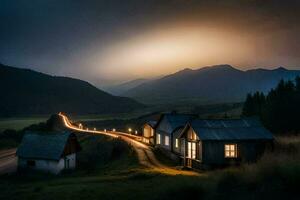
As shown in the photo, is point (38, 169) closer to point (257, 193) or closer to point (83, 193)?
point (83, 193)

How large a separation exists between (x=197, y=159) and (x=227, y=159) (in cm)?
330

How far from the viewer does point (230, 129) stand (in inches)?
1668

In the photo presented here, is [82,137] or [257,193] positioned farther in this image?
[82,137]

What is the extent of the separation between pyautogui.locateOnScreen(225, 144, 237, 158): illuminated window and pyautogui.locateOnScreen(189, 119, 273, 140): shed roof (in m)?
0.87

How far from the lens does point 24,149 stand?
5409 cm

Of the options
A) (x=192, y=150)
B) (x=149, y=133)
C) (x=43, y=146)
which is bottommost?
(x=43, y=146)

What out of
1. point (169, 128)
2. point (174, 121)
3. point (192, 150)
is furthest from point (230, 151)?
point (174, 121)

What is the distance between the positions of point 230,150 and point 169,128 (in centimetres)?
1569

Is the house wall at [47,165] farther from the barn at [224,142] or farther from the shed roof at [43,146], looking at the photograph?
the barn at [224,142]

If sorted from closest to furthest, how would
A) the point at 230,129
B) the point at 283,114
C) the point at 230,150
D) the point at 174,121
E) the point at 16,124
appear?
the point at 230,150 → the point at 230,129 → the point at 174,121 → the point at 283,114 → the point at 16,124

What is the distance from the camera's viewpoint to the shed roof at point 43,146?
52.3m

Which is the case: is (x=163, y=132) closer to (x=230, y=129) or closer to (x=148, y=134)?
(x=148, y=134)

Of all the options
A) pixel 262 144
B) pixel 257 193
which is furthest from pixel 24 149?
pixel 257 193

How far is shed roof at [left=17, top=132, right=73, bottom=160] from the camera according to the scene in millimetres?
52312
